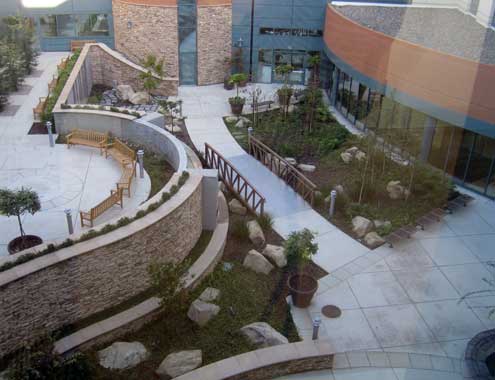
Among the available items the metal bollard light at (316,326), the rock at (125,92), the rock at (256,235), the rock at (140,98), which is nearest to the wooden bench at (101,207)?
the rock at (256,235)

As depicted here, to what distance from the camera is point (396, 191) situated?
1769 centimetres

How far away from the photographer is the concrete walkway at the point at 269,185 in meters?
15.4

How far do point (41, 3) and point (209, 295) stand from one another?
876 inches

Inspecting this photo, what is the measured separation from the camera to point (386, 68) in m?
20.8

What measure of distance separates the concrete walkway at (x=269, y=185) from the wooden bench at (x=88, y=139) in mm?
4363

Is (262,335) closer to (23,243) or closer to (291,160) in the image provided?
(23,243)

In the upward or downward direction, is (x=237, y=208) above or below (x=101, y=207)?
below

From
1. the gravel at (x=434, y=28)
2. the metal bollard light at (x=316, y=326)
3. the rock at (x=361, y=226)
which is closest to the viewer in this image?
the metal bollard light at (x=316, y=326)

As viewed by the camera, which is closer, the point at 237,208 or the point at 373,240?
the point at 373,240

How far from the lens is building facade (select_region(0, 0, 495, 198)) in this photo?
59.7 ft

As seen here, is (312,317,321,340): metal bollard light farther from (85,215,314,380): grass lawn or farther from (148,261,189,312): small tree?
(148,261,189,312): small tree

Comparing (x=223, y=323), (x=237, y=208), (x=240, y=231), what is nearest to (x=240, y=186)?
(x=237, y=208)

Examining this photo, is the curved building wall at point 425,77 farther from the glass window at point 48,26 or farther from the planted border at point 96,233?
the glass window at point 48,26

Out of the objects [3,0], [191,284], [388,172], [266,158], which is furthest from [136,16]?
[191,284]
